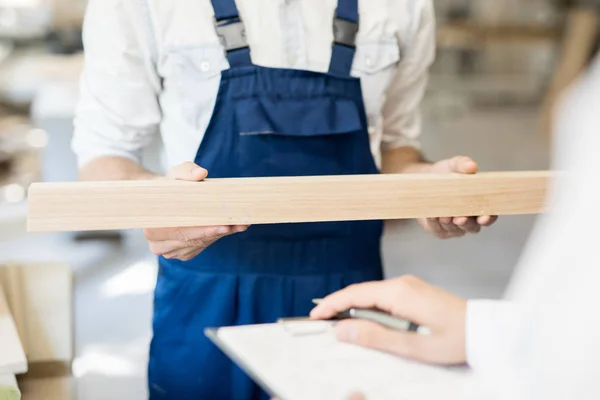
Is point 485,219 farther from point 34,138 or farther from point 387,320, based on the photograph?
point 34,138

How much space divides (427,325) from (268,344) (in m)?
0.17

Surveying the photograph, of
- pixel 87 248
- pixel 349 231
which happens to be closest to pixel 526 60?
pixel 87 248

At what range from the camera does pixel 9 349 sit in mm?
830

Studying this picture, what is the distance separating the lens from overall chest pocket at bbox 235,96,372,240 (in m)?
1.14

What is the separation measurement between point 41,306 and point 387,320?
48 cm

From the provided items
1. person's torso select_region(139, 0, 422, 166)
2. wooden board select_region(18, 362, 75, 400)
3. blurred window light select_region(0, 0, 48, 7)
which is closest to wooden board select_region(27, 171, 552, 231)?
wooden board select_region(18, 362, 75, 400)

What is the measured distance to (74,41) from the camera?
4.93 meters

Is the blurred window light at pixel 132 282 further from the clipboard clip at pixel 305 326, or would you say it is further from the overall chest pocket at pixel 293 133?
the clipboard clip at pixel 305 326

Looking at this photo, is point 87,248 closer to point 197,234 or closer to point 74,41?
point 74,41

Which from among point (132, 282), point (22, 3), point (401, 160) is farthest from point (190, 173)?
point (22, 3)

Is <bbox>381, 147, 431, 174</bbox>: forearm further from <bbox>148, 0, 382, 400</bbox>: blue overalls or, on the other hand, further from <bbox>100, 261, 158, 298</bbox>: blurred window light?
<bbox>100, 261, 158, 298</bbox>: blurred window light

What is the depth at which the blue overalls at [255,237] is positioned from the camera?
3.73 feet

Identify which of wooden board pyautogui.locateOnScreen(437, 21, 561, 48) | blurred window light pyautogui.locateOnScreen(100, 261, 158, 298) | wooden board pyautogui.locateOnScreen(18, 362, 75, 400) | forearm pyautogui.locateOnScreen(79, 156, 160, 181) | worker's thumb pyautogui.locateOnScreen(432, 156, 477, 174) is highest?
worker's thumb pyautogui.locateOnScreen(432, 156, 477, 174)

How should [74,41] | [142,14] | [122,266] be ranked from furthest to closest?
[74,41], [122,266], [142,14]
